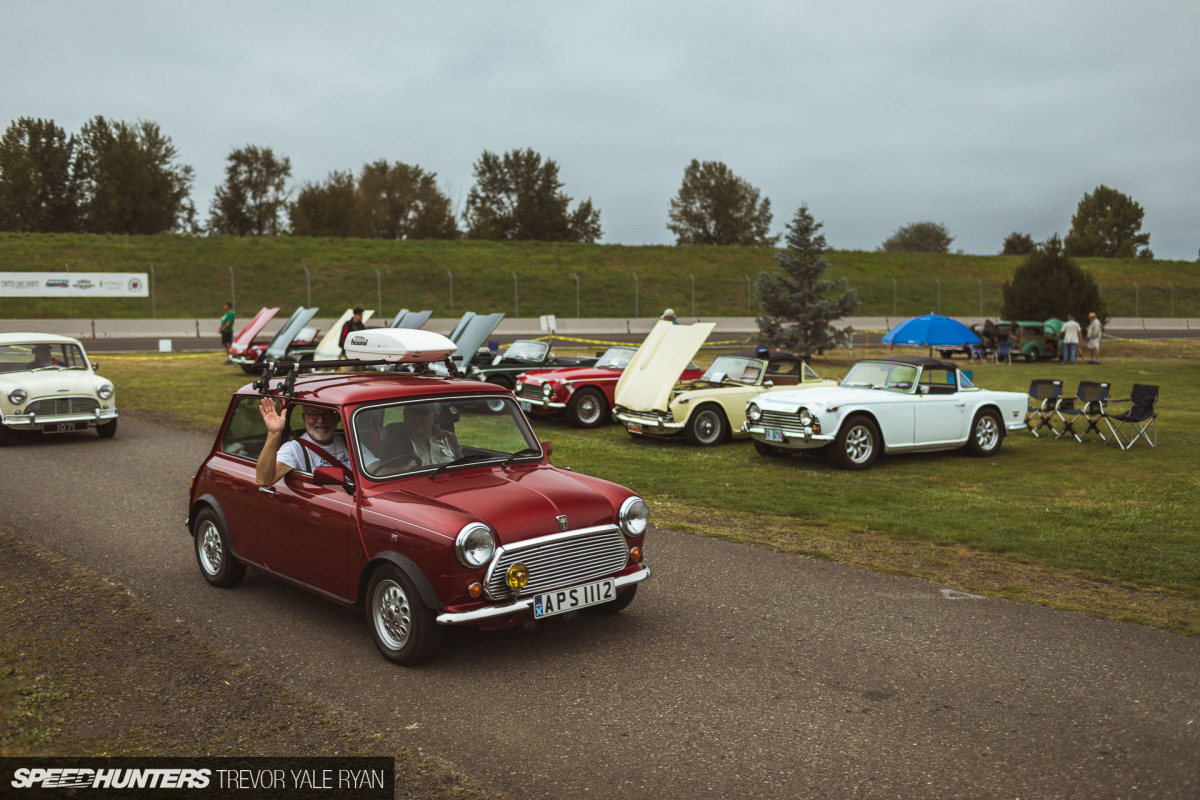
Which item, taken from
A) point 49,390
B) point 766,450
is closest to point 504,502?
point 766,450

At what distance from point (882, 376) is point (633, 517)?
8.23 m

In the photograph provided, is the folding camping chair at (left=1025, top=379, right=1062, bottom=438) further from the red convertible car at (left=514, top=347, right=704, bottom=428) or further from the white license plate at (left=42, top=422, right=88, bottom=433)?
the white license plate at (left=42, top=422, right=88, bottom=433)

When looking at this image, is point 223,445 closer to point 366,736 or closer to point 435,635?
point 435,635

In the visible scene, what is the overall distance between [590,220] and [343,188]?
2230 cm

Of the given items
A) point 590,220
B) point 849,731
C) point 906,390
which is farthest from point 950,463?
point 590,220

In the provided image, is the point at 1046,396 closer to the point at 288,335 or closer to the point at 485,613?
the point at 485,613

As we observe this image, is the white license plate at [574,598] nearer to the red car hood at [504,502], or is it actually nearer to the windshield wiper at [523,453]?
the red car hood at [504,502]

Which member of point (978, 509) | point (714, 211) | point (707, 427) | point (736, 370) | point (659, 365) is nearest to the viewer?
point (978, 509)

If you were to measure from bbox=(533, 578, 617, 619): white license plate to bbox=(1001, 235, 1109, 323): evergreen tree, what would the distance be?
121ft

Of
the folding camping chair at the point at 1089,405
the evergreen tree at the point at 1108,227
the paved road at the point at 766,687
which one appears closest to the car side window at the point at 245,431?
the paved road at the point at 766,687

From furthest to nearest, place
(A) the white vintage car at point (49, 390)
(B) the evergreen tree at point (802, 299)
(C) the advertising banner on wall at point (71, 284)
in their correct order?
1. (C) the advertising banner on wall at point (71, 284)
2. (B) the evergreen tree at point (802, 299)
3. (A) the white vintage car at point (49, 390)

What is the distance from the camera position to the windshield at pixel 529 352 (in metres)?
19.7

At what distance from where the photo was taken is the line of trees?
68.1 meters

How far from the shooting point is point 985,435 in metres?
13.1
